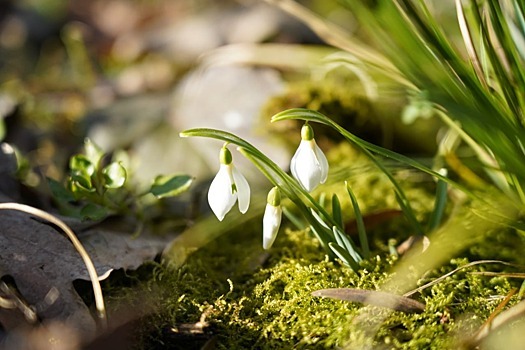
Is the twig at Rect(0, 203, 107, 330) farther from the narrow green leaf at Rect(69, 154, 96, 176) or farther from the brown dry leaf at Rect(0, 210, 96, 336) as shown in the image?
the narrow green leaf at Rect(69, 154, 96, 176)

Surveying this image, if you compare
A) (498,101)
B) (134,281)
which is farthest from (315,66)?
(134,281)

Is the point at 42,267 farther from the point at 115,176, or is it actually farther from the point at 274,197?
the point at 274,197

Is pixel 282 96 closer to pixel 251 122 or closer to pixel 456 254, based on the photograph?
pixel 251 122

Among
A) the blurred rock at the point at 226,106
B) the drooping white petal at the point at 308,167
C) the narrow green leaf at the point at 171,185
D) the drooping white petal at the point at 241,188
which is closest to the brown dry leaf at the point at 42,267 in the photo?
the narrow green leaf at the point at 171,185

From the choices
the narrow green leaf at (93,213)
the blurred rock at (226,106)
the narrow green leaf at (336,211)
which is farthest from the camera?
the blurred rock at (226,106)

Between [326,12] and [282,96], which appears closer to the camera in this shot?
[282,96]

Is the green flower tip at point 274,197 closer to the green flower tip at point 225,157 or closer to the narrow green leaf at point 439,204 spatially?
the green flower tip at point 225,157

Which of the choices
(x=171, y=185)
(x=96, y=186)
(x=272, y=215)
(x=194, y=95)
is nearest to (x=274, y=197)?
(x=272, y=215)
